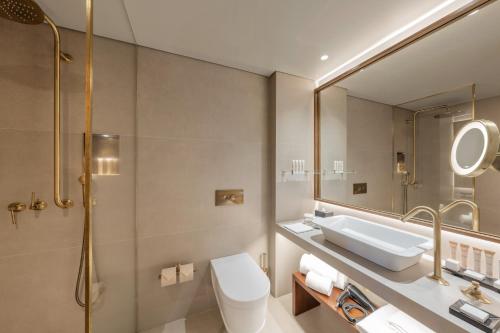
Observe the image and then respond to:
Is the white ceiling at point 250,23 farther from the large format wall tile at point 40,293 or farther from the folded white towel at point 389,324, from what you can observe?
the folded white towel at point 389,324

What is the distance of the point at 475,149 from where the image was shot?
3.16 feet

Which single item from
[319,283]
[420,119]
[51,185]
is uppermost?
[420,119]

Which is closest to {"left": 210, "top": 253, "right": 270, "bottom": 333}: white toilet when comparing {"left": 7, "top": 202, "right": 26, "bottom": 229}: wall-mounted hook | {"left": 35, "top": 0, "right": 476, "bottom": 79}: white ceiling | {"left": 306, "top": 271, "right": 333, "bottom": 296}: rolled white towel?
{"left": 306, "top": 271, "right": 333, "bottom": 296}: rolled white towel

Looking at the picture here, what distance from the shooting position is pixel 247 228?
1.74 m

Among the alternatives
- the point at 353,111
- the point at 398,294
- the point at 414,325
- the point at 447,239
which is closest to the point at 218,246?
the point at 398,294

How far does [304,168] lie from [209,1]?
1520 mm

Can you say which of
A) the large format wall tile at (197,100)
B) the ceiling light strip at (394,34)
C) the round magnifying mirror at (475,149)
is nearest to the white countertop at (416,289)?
the round magnifying mirror at (475,149)

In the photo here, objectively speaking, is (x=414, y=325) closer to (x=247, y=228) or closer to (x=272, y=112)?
(x=247, y=228)

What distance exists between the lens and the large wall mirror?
3.03 ft

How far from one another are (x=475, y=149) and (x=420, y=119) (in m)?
0.32

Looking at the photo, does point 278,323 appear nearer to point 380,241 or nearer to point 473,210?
point 380,241

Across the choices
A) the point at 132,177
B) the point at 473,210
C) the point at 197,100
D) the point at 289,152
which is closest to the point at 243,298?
the point at 132,177

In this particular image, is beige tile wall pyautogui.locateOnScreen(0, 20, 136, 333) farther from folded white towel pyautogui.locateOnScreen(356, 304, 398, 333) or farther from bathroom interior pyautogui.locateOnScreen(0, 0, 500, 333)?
folded white towel pyautogui.locateOnScreen(356, 304, 398, 333)

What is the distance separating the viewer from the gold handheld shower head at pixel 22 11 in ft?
2.71
